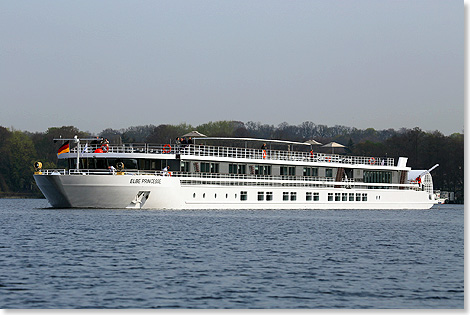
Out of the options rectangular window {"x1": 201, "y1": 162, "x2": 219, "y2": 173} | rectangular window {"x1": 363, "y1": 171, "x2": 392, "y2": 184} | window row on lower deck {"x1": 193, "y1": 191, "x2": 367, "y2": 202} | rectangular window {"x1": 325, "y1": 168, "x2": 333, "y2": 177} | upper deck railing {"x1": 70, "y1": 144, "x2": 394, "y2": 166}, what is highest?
upper deck railing {"x1": 70, "y1": 144, "x2": 394, "y2": 166}

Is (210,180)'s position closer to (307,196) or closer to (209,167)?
(209,167)

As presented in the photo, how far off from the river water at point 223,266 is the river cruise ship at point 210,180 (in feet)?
39.5

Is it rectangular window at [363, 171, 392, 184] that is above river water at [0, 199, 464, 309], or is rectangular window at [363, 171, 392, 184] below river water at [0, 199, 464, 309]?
above

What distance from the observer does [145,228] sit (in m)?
47.2

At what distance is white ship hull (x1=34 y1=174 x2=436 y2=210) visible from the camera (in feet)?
208

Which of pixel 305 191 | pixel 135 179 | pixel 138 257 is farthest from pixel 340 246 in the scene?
pixel 305 191

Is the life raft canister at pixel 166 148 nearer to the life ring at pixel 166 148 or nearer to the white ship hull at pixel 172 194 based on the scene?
the life ring at pixel 166 148

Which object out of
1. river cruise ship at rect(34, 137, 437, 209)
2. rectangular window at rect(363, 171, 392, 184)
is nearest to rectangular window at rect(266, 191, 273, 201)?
river cruise ship at rect(34, 137, 437, 209)

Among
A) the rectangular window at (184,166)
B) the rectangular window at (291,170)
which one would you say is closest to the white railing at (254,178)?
the rectangular window at (291,170)

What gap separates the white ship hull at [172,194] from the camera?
6328 cm

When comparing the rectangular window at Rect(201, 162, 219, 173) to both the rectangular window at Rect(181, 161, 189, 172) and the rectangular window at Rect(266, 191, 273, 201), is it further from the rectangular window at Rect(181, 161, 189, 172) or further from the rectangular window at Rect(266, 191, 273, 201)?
the rectangular window at Rect(266, 191, 273, 201)

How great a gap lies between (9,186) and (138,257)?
116 metres

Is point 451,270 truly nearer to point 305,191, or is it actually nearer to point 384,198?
point 305,191

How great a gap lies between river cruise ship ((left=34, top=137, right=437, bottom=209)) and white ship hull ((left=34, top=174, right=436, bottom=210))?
0.08 meters
